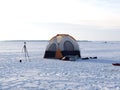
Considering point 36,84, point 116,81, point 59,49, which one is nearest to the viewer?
point 36,84

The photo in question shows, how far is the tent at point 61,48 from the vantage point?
29141 mm

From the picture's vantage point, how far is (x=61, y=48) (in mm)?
29188

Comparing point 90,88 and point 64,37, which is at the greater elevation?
point 64,37

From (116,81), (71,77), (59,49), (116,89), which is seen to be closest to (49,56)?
(59,49)

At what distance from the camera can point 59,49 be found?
29.1 metres

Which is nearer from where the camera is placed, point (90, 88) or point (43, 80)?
point (90, 88)

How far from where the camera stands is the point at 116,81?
14.6 meters

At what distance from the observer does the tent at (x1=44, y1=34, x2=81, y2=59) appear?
2914 cm

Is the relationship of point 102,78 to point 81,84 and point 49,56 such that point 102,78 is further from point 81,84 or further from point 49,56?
point 49,56

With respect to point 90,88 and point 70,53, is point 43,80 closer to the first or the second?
point 90,88

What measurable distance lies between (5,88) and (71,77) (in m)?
4.50

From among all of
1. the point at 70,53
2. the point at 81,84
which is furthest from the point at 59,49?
the point at 81,84

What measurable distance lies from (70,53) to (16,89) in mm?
17480

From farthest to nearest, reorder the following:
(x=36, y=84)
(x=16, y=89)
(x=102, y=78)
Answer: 1. (x=102, y=78)
2. (x=36, y=84)
3. (x=16, y=89)
